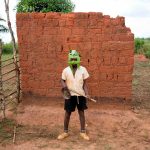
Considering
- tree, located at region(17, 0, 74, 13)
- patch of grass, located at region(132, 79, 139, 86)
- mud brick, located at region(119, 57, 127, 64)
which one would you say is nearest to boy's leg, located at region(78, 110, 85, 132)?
mud brick, located at region(119, 57, 127, 64)

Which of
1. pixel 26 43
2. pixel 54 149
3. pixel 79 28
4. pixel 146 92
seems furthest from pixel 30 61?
pixel 146 92

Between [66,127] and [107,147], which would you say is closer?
[107,147]

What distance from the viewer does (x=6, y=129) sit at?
7629 mm

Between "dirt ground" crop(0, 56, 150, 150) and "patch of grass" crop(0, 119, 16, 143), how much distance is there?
0.10 meters

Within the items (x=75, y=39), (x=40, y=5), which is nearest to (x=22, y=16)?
(x=75, y=39)

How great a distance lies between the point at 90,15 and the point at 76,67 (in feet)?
5.73

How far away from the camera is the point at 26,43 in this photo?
8.62 meters

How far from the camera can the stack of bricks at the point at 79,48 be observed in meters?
8.43

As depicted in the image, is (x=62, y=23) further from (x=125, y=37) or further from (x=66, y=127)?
(x=66, y=127)

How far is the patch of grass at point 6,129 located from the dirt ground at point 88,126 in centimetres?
10

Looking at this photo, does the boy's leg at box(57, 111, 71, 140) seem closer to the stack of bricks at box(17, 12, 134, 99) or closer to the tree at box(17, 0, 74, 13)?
the stack of bricks at box(17, 12, 134, 99)

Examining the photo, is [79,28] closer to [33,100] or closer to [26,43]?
[26,43]

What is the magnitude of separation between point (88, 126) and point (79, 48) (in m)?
1.71

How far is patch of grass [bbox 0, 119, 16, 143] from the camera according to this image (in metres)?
7.21
